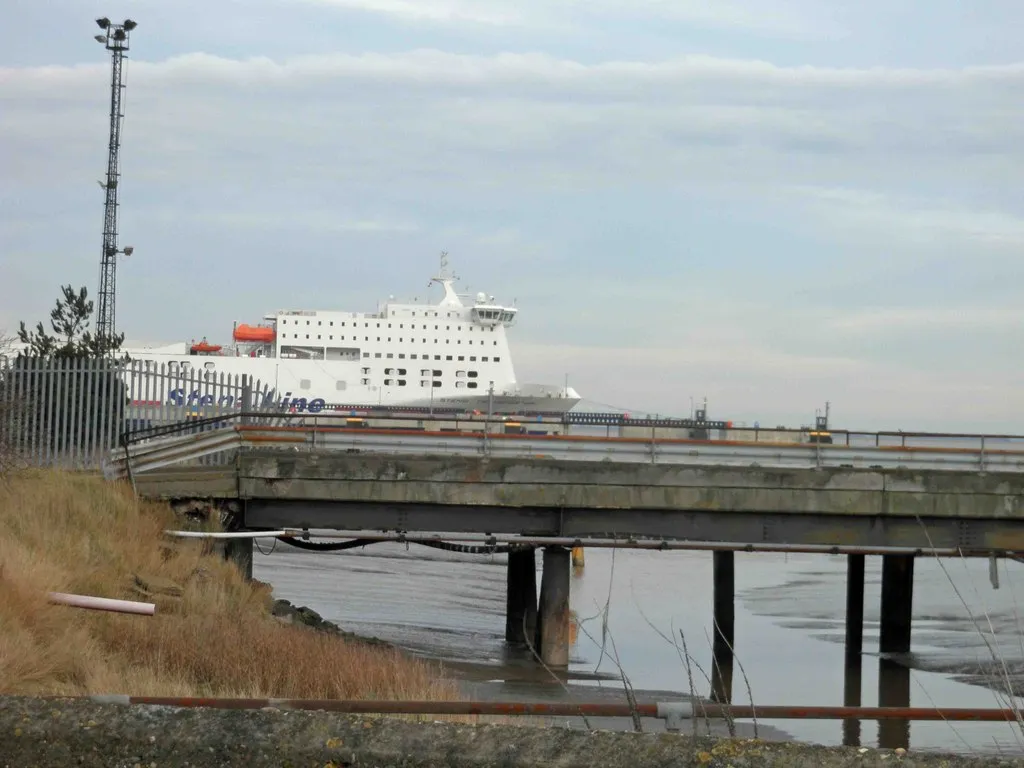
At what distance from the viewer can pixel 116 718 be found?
9.96 feet

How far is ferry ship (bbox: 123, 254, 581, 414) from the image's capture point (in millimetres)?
80062

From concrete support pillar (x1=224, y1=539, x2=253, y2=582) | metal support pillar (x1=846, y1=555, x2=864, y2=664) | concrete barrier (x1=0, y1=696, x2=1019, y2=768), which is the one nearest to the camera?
concrete barrier (x1=0, y1=696, x2=1019, y2=768)

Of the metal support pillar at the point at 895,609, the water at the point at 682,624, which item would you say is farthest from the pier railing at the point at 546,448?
the water at the point at 682,624

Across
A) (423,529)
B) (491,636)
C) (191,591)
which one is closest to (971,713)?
(191,591)

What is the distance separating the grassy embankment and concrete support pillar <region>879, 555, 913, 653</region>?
28.4 ft

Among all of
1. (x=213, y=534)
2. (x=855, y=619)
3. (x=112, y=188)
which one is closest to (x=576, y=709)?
(x=213, y=534)

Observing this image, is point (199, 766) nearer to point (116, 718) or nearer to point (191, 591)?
point (116, 718)

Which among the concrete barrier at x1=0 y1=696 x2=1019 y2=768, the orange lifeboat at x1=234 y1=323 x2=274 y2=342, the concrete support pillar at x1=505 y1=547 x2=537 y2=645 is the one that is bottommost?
the concrete support pillar at x1=505 y1=547 x2=537 y2=645

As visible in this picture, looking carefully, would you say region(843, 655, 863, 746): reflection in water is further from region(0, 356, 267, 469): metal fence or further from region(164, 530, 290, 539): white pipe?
region(0, 356, 267, 469): metal fence

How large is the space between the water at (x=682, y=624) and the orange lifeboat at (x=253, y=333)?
49456mm

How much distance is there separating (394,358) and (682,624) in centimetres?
5986

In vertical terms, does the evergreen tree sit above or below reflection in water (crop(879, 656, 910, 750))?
above

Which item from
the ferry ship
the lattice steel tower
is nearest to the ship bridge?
the ferry ship

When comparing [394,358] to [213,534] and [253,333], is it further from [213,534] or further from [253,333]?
[213,534]
